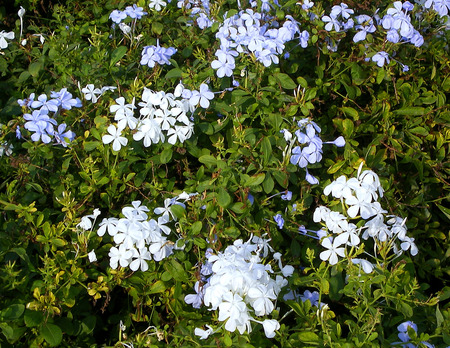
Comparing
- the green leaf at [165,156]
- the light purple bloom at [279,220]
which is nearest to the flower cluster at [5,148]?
the green leaf at [165,156]

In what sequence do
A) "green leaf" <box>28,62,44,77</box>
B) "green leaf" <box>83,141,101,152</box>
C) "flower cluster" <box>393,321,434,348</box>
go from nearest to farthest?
"flower cluster" <box>393,321,434,348</box> < "green leaf" <box>83,141,101,152</box> < "green leaf" <box>28,62,44,77</box>

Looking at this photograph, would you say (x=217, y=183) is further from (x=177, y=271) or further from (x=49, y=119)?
(x=49, y=119)

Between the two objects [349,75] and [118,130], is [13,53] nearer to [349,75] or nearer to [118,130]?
[118,130]

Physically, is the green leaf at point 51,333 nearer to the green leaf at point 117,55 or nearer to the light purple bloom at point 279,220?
the light purple bloom at point 279,220

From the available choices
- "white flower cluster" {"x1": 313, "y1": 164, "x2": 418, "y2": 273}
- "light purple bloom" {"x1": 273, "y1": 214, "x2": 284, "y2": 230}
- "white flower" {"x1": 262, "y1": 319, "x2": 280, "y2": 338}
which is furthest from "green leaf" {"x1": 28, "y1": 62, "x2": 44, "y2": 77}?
"white flower" {"x1": 262, "y1": 319, "x2": 280, "y2": 338}

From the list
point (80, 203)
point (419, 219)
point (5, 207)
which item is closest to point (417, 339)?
point (419, 219)

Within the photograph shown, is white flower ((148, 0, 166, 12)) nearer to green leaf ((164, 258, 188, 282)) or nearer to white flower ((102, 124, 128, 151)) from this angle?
white flower ((102, 124, 128, 151))

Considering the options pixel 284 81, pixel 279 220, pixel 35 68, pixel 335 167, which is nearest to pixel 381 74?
pixel 284 81
